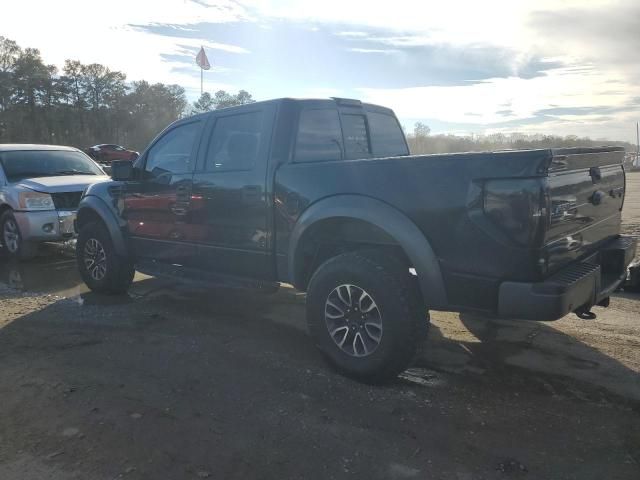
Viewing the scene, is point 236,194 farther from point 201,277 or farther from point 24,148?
point 24,148

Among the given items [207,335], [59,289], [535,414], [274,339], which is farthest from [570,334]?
[59,289]

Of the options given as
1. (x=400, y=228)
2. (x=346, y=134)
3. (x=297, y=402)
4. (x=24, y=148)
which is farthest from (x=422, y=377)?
(x=24, y=148)

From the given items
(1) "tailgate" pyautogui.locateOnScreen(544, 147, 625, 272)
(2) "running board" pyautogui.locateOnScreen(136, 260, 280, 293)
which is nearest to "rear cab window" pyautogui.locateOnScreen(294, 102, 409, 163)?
(2) "running board" pyautogui.locateOnScreen(136, 260, 280, 293)

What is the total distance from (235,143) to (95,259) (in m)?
2.68

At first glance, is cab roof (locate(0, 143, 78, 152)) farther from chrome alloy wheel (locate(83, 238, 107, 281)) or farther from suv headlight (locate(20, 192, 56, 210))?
chrome alloy wheel (locate(83, 238, 107, 281))

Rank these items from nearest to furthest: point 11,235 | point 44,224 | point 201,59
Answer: point 44,224
point 11,235
point 201,59

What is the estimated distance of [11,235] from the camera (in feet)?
26.3

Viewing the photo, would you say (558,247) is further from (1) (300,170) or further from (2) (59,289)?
(2) (59,289)

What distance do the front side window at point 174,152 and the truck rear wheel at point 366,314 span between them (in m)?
2.09

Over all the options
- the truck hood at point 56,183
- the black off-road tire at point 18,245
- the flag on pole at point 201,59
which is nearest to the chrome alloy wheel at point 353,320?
the truck hood at point 56,183

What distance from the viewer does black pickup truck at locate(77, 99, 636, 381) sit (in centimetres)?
296

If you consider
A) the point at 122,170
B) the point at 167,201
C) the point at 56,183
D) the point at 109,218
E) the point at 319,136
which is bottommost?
the point at 109,218

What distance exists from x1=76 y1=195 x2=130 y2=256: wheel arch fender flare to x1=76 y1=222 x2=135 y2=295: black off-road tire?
80 millimetres

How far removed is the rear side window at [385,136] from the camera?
505 centimetres
